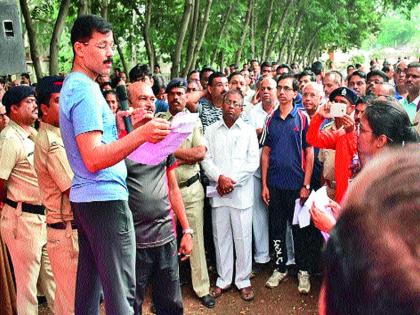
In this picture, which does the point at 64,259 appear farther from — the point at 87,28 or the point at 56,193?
the point at 87,28

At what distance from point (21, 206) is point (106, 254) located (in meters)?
1.59

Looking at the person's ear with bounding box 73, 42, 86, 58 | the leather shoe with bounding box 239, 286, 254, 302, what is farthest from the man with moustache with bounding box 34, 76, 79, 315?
the leather shoe with bounding box 239, 286, 254, 302

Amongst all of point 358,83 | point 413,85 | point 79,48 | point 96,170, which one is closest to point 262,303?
point 96,170

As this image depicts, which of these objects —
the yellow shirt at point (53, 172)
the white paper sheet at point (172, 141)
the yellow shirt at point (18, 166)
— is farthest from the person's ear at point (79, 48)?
the yellow shirt at point (18, 166)

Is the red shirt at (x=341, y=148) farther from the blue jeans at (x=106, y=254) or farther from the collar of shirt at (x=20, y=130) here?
the collar of shirt at (x=20, y=130)

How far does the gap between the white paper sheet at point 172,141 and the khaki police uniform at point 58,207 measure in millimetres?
647

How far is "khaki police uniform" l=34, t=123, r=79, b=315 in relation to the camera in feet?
9.94

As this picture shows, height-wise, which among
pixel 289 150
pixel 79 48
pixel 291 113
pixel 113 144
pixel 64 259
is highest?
pixel 79 48

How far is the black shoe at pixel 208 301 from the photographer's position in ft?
14.5

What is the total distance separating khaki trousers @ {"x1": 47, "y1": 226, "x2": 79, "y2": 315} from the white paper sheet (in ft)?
3.05

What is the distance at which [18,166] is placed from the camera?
352 centimetres

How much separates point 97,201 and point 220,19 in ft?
47.3

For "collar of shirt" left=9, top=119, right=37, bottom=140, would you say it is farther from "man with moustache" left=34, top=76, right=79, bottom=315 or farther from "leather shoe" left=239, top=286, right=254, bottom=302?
"leather shoe" left=239, top=286, right=254, bottom=302

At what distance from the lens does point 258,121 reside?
5.66m
